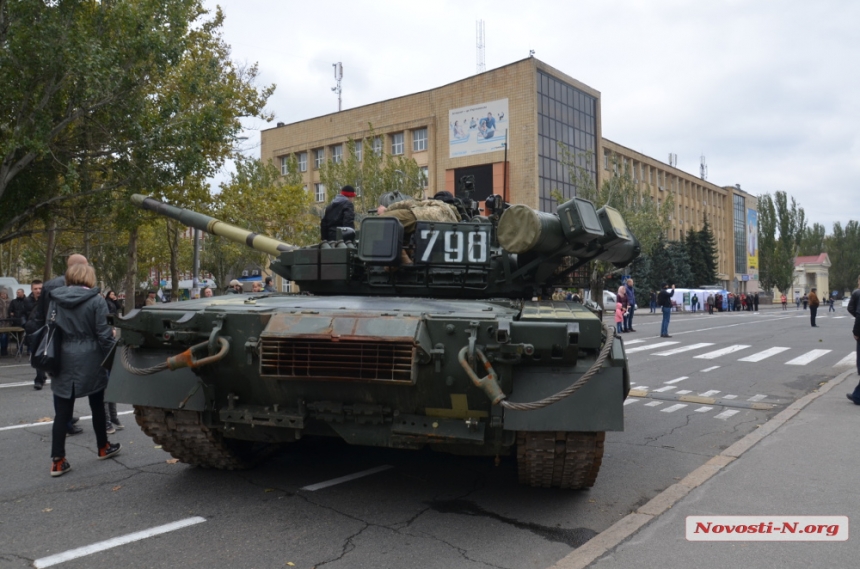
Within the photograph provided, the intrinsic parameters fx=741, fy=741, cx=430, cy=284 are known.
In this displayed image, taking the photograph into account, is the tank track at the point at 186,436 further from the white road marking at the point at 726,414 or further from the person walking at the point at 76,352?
the white road marking at the point at 726,414

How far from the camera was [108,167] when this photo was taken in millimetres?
17062

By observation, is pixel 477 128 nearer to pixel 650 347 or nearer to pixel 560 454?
pixel 650 347

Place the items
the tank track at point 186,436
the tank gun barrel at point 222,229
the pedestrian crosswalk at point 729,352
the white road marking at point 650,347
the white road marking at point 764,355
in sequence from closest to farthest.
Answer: the tank track at point 186,436 < the tank gun barrel at point 222,229 < the pedestrian crosswalk at point 729,352 < the white road marking at point 764,355 < the white road marking at point 650,347

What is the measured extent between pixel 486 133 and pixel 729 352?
91.0 ft

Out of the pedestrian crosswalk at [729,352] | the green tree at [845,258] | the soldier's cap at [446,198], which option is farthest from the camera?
the green tree at [845,258]

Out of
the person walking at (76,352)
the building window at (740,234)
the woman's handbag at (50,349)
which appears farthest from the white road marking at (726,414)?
the building window at (740,234)

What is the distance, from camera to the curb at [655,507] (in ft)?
13.2

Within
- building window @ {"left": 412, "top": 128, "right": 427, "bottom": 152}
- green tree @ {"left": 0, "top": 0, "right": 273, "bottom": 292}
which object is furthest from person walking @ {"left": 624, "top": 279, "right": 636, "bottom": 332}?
building window @ {"left": 412, "top": 128, "right": 427, "bottom": 152}

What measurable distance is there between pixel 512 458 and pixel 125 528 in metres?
3.18

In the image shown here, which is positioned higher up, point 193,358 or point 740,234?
point 740,234

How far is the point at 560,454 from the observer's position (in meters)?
4.71

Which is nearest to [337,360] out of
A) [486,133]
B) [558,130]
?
[486,133]

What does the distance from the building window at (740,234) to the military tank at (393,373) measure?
8063cm

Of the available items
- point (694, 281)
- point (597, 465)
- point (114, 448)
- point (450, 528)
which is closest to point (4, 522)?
point (114, 448)
